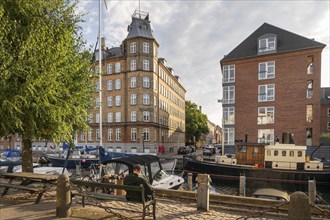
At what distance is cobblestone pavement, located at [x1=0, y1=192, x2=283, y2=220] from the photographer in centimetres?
640

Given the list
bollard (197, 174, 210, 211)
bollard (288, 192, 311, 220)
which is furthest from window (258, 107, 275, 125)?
bollard (288, 192, 311, 220)

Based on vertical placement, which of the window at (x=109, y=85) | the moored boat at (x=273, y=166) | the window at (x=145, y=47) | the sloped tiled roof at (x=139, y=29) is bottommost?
the moored boat at (x=273, y=166)

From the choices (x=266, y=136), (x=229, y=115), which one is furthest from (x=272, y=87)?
(x=229, y=115)

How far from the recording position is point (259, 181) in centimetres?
2188

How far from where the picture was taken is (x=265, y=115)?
3519cm

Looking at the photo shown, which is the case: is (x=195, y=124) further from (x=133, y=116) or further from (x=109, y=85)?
(x=109, y=85)

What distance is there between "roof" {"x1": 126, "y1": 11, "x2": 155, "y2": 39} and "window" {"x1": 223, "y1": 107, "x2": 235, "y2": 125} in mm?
19824

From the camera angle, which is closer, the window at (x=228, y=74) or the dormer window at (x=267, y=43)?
the dormer window at (x=267, y=43)

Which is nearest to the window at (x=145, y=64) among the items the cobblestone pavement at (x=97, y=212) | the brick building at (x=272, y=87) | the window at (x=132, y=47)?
the window at (x=132, y=47)

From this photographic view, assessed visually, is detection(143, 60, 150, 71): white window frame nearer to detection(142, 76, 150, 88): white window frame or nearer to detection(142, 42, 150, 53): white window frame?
detection(142, 76, 150, 88): white window frame

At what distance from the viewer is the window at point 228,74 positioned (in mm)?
38062

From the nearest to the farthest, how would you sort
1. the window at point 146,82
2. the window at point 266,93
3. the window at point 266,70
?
1. the window at point 266,93
2. the window at point 266,70
3. the window at point 146,82

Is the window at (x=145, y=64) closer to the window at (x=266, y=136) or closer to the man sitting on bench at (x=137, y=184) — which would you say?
the window at (x=266, y=136)

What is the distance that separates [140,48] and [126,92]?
28.1 ft
